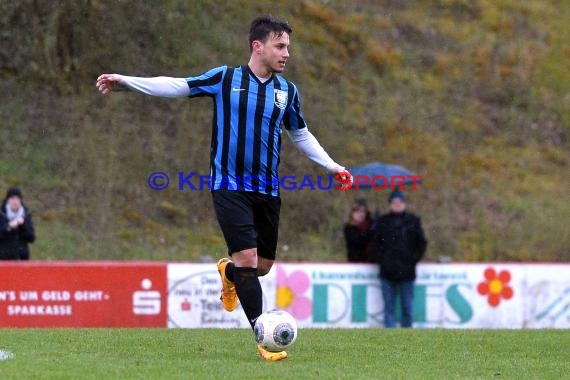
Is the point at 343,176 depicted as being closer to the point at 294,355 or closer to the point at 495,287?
the point at 294,355

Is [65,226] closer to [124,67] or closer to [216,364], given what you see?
[124,67]

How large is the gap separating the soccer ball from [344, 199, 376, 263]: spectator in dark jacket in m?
8.13

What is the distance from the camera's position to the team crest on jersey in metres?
7.74

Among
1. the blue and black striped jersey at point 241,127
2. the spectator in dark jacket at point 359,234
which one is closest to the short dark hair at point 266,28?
the blue and black striped jersey at point 241,127

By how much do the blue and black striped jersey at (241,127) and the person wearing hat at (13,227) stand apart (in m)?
7.53

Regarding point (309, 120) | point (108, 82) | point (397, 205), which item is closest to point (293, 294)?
point (397, 205)

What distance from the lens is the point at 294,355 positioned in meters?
7.84

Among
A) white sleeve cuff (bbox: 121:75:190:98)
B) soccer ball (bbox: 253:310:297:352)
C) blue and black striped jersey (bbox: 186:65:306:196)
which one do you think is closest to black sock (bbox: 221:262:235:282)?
blue and black striped jersey (bbox: 186:65:306:196)

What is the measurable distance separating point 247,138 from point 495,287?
336 inches

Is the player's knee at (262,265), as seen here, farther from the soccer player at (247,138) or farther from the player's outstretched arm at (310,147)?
the player's outstretched arm at (310,147)

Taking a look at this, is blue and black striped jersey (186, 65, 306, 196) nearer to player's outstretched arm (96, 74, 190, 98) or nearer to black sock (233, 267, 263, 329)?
player's outstretched arm (96, 74, 190, 98)

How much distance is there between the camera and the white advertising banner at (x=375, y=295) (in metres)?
14.6

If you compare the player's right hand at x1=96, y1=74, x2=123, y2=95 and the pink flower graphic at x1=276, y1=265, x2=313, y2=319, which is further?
the pink flower graphic at x1=276, y1=265, x2=313, y2=319

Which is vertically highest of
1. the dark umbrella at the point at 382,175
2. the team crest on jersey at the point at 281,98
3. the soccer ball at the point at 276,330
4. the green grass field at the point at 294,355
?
the team crest on jersey at the point at 281,98
